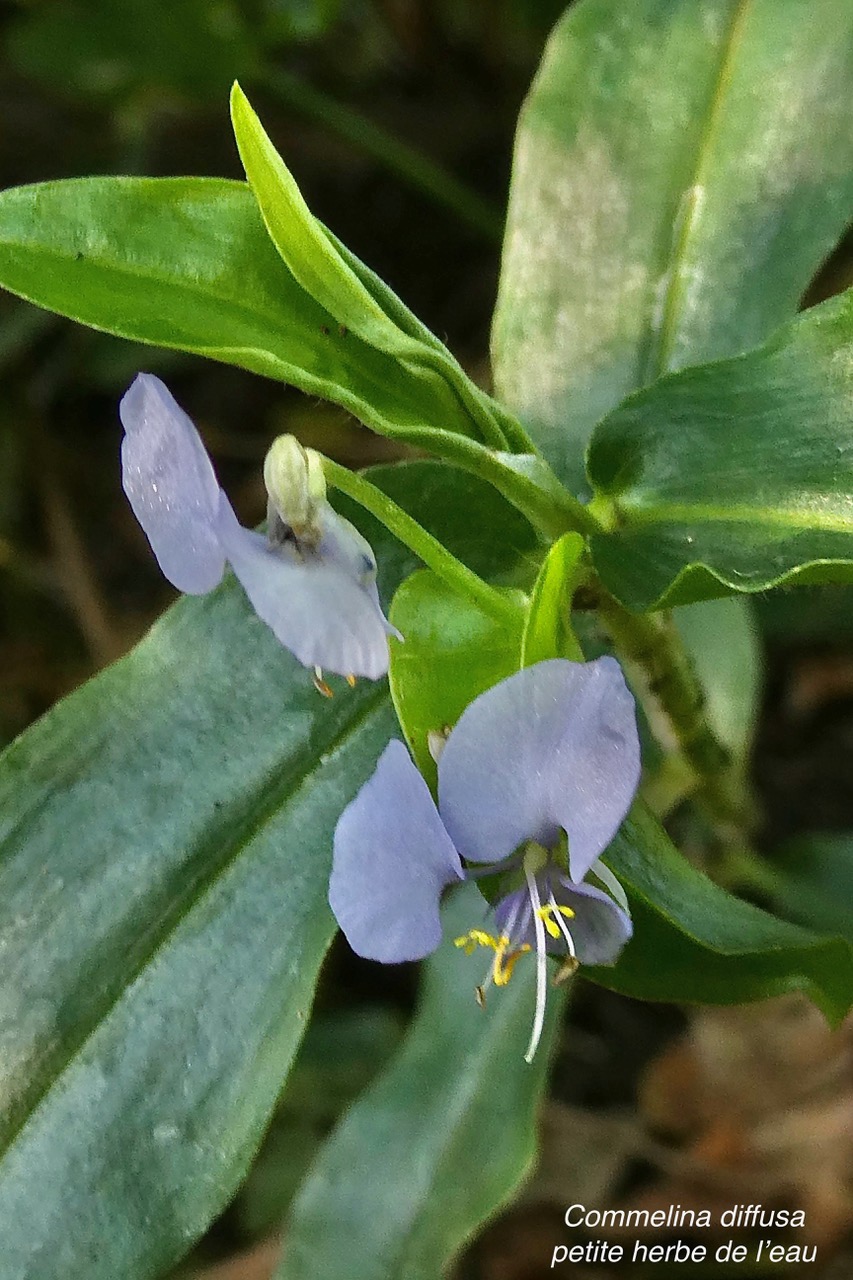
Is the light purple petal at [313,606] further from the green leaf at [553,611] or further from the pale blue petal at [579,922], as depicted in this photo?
the pale blue petal at [579,922]

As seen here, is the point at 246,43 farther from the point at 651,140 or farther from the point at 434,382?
the point at 434,382

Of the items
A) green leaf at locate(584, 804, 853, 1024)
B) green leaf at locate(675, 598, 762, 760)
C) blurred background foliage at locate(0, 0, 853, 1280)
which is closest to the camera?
green leaf at locate(584, 804, 853, 1024)

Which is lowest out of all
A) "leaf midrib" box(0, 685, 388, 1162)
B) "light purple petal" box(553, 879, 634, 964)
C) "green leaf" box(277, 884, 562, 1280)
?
"green leaf" box(277, 884, 562, 1280)

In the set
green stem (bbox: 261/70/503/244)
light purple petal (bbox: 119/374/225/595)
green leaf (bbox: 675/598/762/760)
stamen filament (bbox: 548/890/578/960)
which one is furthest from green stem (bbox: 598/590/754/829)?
green stem (bbox: 261/70/503/244)

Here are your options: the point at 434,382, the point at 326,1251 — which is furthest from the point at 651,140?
the point at 326,1251

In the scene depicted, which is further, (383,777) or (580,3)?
(580,3)

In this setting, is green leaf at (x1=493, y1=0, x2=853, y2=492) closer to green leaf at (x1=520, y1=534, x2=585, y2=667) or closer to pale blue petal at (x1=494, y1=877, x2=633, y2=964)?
green leaf at (x1=520, y1=534, x2=585, y2=667)
